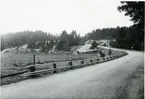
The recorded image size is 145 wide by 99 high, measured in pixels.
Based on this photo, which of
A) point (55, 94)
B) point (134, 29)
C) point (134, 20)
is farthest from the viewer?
point (134, 29)

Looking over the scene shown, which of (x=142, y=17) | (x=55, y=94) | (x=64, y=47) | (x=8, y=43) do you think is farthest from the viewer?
(x=64, y=47)

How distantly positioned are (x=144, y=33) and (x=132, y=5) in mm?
3649

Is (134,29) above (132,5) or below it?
below

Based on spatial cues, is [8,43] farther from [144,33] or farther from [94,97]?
[94,97]

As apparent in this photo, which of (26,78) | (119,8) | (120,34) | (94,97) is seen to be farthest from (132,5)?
(120,34)

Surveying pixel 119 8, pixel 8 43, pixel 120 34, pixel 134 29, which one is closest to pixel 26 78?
pixel 119 8

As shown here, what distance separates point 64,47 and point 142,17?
6647 inches

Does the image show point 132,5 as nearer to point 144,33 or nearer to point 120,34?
point 144,33

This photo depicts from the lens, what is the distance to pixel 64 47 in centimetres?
19150

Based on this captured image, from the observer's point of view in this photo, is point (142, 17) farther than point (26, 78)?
Yes

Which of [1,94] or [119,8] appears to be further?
[119,8]

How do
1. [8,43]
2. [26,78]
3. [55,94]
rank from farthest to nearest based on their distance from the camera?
[8,43] → [26,78] → [55,94]

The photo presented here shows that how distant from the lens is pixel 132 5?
77.6 ft

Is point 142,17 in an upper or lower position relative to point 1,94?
upper
